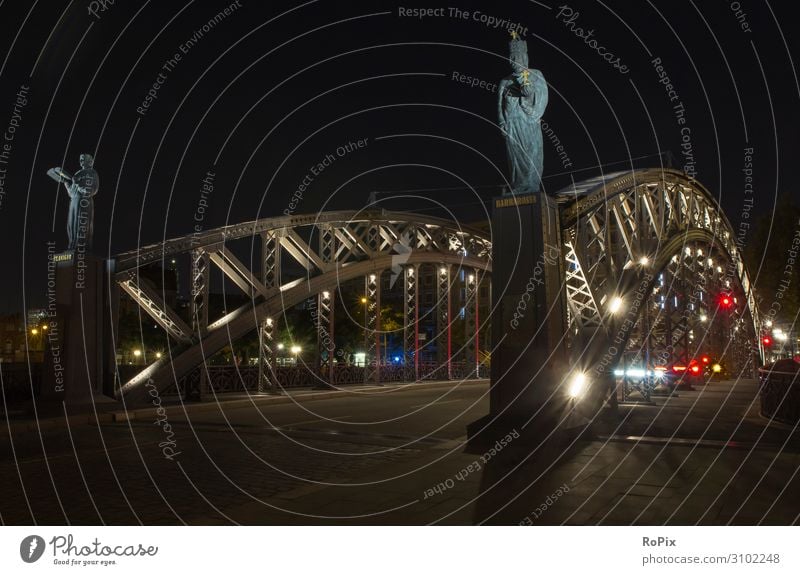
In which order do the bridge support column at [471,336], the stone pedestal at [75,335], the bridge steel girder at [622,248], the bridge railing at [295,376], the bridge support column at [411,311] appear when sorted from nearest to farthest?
1. the bridge steel girder at [622,248]
2. the stone pedestal at [75,335]
3. the bridge railing at [295,376]
4. the bridge support column at [411,311]
5. the bridge support column at [471,336]

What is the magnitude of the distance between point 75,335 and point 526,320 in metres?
13.2

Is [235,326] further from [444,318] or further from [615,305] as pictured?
[444,318]

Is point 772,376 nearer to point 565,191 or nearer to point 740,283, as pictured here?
point 565,191

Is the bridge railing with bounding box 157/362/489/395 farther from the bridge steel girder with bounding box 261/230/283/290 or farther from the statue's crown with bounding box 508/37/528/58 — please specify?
the statue's crown with bounding box 508/37/528/58

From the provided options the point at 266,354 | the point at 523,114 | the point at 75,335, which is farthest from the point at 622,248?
the point at 75,335

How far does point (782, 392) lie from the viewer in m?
16.5

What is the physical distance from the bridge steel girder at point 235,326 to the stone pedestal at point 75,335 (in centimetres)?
154

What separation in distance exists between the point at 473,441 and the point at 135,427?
9297mm

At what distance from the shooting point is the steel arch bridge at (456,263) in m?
15.9

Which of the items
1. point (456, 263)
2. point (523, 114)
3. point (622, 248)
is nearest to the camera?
→ point (523, 114)

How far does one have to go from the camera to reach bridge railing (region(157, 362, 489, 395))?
24.4m

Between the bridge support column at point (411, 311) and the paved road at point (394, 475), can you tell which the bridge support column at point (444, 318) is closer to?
the bridge support column at point (411, 311)
